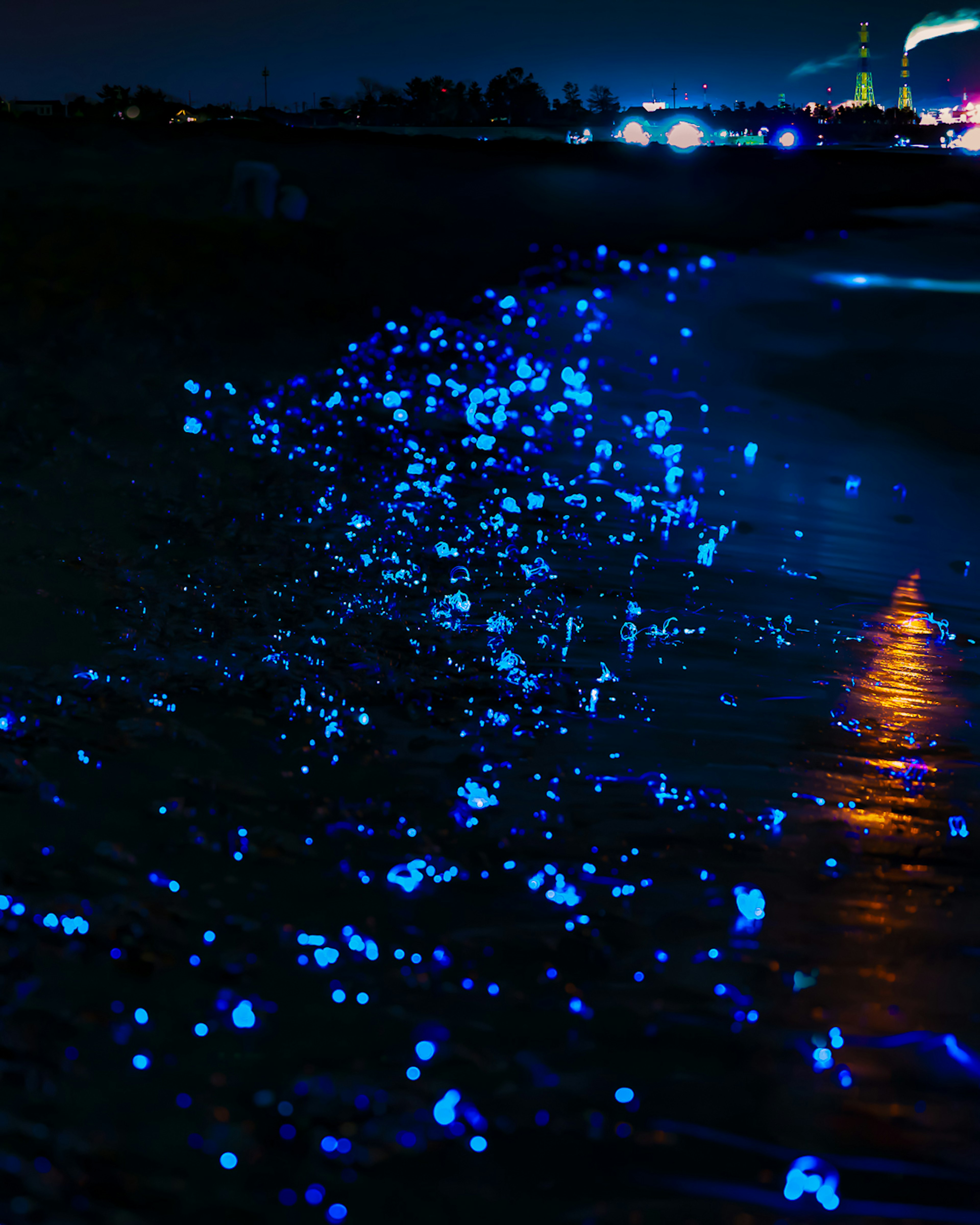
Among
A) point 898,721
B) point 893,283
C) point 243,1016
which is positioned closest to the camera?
point 243,1016

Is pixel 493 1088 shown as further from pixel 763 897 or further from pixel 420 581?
pixel 420 581

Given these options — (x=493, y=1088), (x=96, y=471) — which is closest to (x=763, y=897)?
(x=493, y=1088)

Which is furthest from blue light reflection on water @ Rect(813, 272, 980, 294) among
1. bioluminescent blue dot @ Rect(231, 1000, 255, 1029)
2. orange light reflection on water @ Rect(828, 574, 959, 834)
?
bioluminescent blue dot @ Rect(231, 1000, 255, 1029)

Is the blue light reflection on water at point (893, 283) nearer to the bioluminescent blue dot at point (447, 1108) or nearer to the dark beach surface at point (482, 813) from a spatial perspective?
the dark beach surface at point (482, 813)

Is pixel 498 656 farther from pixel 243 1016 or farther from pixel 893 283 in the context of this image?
pixel 893 283

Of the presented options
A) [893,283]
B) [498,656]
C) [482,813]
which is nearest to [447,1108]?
[482,813]

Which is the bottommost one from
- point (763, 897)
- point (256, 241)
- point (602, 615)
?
point (763, 897)
